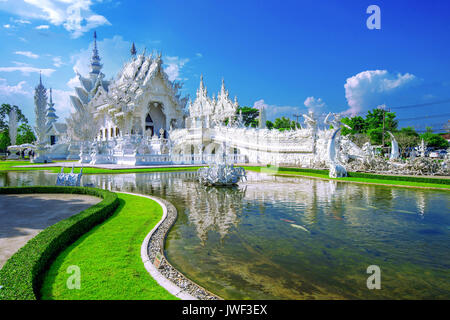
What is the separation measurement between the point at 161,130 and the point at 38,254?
92.8ft

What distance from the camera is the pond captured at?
389 cm

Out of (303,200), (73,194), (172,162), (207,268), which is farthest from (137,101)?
(207,268)

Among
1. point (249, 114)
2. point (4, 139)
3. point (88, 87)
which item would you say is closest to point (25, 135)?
point (4, 139)

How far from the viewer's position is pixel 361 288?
3.83 m

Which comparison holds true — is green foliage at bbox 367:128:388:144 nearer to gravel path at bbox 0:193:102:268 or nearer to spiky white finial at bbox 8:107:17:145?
gravel path at bbox 0:193:102:268

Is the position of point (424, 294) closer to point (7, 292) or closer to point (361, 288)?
point (361, 288)

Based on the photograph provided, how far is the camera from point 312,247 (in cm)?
534

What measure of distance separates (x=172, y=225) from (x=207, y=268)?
2586mm

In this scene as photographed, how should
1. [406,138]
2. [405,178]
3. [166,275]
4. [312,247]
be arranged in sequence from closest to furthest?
[166,275] → [312,247] → [405,178] → [406,138]

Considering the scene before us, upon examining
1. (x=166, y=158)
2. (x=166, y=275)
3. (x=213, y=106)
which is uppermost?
(x=213, y=106)

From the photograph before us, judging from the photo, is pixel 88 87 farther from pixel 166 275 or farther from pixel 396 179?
pixel 166 275

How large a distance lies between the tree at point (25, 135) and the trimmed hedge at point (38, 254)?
238ft

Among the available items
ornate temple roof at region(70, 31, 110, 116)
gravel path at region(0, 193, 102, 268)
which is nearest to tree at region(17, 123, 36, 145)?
ornate temple roof at region(70, 31, 110, 116)
